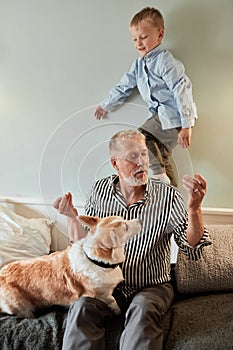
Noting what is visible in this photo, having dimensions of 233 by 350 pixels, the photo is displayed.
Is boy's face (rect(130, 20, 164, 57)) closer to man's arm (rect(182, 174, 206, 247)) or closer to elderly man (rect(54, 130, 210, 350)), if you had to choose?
elderly man (rect(54, 130, 210, 350))

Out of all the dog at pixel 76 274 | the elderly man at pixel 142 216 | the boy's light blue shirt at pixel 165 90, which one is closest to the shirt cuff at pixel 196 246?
the elderly man at pixel 142 216

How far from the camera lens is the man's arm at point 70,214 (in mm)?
1330

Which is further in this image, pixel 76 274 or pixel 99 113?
pixel 99 113

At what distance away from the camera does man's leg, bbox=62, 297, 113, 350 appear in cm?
113

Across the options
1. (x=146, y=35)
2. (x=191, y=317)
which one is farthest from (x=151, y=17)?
(x=191, y=317)

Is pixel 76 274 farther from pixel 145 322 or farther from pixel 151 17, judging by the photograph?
pixel 151 17

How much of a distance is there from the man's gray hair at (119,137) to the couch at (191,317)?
51 cm

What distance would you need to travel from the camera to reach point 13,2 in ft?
6.51

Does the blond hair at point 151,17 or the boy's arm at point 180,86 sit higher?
the blond hair at point 151,17

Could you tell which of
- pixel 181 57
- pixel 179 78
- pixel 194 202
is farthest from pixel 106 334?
pixel 181 57

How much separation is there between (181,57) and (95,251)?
3.18ft

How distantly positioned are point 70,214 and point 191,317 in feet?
1.76

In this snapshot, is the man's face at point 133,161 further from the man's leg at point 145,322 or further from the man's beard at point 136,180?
the man's leg at point 145,322

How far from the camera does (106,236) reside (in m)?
1.29
